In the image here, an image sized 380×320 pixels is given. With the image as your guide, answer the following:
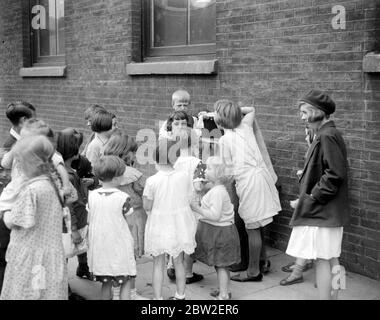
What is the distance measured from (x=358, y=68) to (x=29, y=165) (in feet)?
9.62

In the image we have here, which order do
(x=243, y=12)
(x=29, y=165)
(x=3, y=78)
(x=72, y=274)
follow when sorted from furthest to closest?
(x=3, y=78)
(x=243, y=12)
(x=72, y=274)
(x=29, y=165)

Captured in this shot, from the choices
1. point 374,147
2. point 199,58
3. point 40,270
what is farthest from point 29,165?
point 199,58

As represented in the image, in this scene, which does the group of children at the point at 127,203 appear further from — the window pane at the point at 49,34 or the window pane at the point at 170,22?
the window pane at the point at 49,34

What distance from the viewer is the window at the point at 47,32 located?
397 inches

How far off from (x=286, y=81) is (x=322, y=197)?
1.96m

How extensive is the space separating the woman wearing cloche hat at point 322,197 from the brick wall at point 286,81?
976 mm

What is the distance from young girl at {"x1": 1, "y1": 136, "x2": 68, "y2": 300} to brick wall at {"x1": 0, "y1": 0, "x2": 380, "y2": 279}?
8.80 ft

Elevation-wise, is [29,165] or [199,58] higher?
[199,58]

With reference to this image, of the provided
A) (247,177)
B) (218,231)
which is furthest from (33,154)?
(247,177)

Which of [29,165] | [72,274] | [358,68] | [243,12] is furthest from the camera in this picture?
[243,12]

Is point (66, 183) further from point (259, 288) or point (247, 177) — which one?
point (259, 288)

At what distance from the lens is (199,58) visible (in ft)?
22.9

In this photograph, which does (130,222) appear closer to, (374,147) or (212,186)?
(212,186)

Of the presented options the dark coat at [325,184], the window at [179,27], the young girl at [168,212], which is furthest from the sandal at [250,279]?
the window at [179,27]
